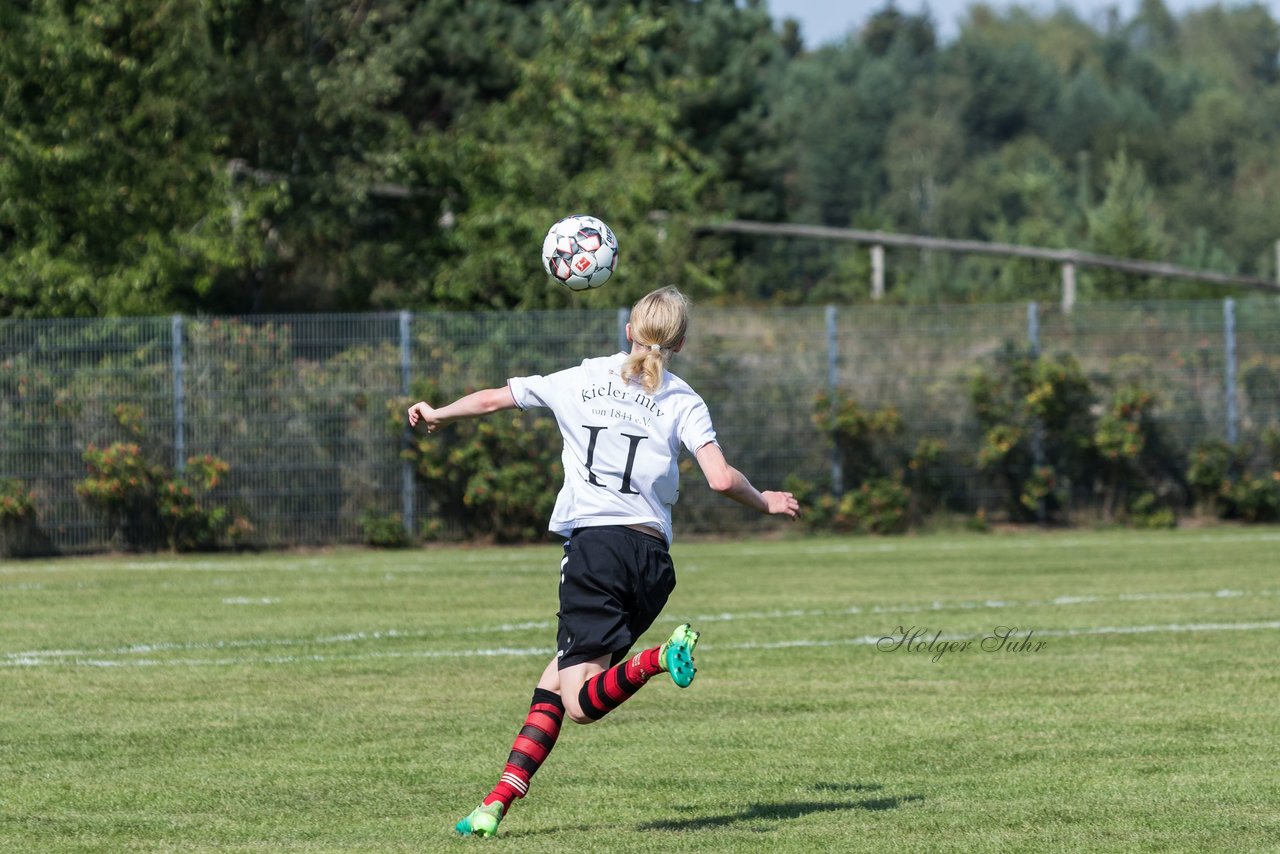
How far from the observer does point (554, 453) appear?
64.1 ft

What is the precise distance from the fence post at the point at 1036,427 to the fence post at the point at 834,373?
7.74 feet

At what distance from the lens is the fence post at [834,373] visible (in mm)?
20172

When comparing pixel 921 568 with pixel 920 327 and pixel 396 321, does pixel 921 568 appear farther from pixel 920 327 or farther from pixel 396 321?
pixel 396 321

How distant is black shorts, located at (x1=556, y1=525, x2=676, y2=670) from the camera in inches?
240

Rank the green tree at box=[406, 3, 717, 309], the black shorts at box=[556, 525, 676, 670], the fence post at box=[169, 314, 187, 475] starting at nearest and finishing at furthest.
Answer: the black shorts at box=[556, 525, 676, 670]
the fence post at box=[169, 314, 187, 475]
the green tree at box=[406, 3, 717, 309]

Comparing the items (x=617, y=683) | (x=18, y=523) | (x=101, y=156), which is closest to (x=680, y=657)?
(x=617, y=683)

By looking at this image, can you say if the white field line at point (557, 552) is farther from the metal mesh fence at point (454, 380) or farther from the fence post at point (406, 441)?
the metal mesh fence at point (454, 380)

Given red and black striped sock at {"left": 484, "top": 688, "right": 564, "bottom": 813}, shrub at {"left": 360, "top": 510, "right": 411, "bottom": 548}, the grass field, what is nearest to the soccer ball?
the grass field

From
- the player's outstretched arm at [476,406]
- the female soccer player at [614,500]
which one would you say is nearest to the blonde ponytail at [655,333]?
the female soccer player at [614,500]

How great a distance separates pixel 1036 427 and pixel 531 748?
15.4 meters

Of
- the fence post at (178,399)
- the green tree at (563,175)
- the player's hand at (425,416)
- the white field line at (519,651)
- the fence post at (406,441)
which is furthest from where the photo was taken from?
the green tree at (563,175)

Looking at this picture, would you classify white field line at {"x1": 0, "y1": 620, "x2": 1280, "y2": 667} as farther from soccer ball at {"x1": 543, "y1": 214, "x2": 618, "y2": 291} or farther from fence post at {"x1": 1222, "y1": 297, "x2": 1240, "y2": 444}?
fence post at {"x1": 1222, "y1": 297, "x2": 1240, "y2": 444}

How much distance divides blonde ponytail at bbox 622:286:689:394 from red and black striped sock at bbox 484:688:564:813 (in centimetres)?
119

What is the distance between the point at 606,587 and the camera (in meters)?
6.09
